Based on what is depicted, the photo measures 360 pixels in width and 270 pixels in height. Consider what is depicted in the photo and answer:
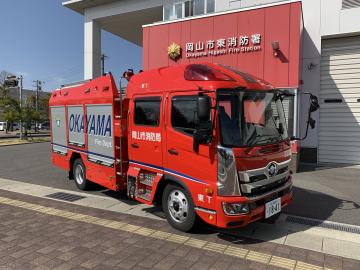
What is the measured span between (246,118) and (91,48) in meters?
17.3

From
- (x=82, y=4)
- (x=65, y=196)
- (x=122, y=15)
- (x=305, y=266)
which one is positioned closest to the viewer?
(x=305, y=266)

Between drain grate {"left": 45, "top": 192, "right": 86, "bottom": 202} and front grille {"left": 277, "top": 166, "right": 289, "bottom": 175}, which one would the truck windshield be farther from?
drain grate {"left": 45, "top": 192, "right": 86, "bottom": 202}

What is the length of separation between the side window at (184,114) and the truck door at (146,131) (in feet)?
1.11

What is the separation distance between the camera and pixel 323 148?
12.7m

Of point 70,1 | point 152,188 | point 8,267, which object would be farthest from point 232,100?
point 70,1

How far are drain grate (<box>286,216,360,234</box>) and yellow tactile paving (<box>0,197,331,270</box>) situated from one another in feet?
5.43

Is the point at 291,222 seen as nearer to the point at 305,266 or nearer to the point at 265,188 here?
the point at 265,188

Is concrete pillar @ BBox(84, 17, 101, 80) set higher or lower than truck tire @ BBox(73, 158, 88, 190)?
higher

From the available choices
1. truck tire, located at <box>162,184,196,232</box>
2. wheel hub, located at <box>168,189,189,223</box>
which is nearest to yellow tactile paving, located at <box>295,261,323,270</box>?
truck tire, located at <box>162,184,196,232</box>

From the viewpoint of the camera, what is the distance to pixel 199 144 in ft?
15.3

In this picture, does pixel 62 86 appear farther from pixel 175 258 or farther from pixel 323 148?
pixel 323 148

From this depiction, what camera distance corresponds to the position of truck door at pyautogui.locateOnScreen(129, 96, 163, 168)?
544 centimetres

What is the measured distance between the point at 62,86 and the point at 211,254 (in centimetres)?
661

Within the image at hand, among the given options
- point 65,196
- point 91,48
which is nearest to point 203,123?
point 65,196
